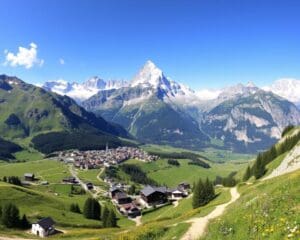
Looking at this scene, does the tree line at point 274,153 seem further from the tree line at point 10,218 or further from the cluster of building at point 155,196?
the tree line at point 10,218

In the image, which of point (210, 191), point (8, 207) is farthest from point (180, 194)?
point (8, 207)

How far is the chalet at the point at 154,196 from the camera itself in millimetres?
182000

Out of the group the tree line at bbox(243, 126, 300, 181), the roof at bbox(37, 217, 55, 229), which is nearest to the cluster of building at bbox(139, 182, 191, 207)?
the tree line at bbox(243, 126, 300, 181)

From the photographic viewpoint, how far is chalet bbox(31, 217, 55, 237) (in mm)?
89350

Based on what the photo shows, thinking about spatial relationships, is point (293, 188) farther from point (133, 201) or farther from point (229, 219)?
point (133, 201)

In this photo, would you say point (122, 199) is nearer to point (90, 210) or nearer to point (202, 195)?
point (90, 210)

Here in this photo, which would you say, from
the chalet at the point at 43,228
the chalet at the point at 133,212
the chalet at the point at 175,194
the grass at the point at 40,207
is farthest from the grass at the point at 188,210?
the chalet at the point at 175,194

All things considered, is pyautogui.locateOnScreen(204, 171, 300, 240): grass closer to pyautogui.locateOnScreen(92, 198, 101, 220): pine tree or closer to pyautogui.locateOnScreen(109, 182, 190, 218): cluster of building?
pyautogui.locateOnScreen(92, 198, 101, 220): pine tree

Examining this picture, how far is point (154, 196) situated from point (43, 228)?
326 feet

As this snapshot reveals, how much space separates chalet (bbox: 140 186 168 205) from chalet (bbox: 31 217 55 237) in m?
91.2

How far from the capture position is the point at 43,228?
9056cm

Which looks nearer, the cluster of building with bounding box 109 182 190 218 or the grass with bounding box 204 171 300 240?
the grass with bounding box 204 171 300 240

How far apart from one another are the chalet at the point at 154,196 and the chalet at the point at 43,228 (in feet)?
299

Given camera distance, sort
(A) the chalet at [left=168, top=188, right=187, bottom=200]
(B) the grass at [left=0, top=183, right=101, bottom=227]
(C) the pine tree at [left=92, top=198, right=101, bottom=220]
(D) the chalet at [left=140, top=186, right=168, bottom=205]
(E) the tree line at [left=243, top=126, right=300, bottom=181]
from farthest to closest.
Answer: (A) the chalet at [left=168, top=188, right=187, bottom=200] → (D) the chalet at [left=140, top=186, right=168, bottom=205] → (E) the tree line at [left=243, top=126, right=300, bottom=181] → (C) the pine tree at [left=92, top=198, right=101, bottom=220] → (B) the grass at [left=0, top=183, right=101, bottom=227]
